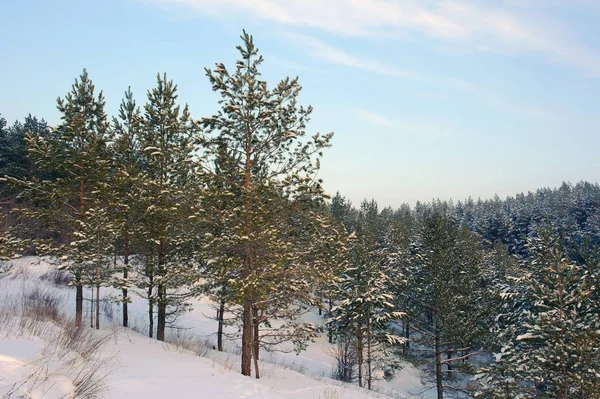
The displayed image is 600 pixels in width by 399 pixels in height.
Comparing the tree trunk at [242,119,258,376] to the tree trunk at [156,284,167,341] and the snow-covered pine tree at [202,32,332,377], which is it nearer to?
the snow-covered pine tree at [202,32,332,377]

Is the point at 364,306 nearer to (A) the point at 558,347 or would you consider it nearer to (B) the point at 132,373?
(A) the point at 558,347

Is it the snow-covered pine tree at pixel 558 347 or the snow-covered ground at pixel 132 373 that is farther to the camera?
→ the snow-covered pine tree at pixel 558 347

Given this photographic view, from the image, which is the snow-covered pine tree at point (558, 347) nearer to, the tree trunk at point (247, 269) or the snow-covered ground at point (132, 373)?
the snow-covered ground at point (132, 373)

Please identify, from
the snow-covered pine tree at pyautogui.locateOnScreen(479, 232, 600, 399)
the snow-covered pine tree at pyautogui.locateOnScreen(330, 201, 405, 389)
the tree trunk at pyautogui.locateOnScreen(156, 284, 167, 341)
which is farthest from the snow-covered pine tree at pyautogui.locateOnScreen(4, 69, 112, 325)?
the snow-covered pine tree at pyautogui.locateOnScreen(479, 232, 600, 399)

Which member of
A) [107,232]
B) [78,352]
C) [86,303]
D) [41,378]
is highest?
[107,232]

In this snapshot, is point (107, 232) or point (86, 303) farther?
point (86, 303)

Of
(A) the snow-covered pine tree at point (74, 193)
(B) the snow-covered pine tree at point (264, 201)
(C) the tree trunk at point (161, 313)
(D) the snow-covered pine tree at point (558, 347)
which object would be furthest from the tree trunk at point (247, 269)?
(D) the snow-covered pine tree at point (558, 347)

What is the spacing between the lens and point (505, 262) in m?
43.0

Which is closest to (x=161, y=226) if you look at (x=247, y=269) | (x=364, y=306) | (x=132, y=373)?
(x=247, y=269)

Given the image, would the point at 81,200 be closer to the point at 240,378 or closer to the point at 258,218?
the point at 258,218

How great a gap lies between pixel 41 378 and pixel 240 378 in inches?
242

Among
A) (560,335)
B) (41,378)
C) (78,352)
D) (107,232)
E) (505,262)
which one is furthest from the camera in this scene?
(505,262)

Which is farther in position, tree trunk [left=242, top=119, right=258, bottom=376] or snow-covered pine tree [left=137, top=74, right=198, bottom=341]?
snow-covered pine tree [left=137, top=74, right=198, bottom=341]

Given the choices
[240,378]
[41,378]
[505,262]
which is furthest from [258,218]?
[505,262]
